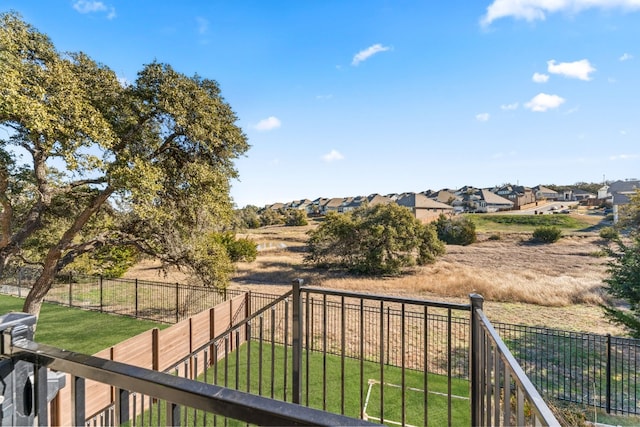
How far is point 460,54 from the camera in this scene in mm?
7430

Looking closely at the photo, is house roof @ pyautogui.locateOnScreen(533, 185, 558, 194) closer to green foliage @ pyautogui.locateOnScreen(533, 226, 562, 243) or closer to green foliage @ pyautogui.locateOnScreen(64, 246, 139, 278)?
green foliage @ pyautogui.locateOnScreen(533, 226, 562, 243)

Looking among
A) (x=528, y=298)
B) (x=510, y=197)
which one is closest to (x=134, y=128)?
(x=528, y=298)

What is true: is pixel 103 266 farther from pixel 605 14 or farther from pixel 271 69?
pixel 605 14

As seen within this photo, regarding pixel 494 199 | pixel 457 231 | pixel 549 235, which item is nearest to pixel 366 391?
pixel 457 231

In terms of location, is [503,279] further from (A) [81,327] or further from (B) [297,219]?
(B) [297,219]

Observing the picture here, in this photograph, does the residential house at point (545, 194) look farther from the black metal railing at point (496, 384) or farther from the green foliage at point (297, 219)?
the black metal railing at point (496, 384)

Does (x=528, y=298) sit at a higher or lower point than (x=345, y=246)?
lower

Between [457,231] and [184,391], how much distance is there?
22818mm

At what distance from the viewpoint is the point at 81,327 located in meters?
7.47

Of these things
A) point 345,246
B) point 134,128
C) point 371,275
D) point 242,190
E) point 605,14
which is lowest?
point 371,275

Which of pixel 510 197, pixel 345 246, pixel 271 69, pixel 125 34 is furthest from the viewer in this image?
pixel 510 197

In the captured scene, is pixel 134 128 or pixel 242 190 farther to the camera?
pixel 242 190

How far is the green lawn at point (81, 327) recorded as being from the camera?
655cm

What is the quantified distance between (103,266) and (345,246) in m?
10.2
